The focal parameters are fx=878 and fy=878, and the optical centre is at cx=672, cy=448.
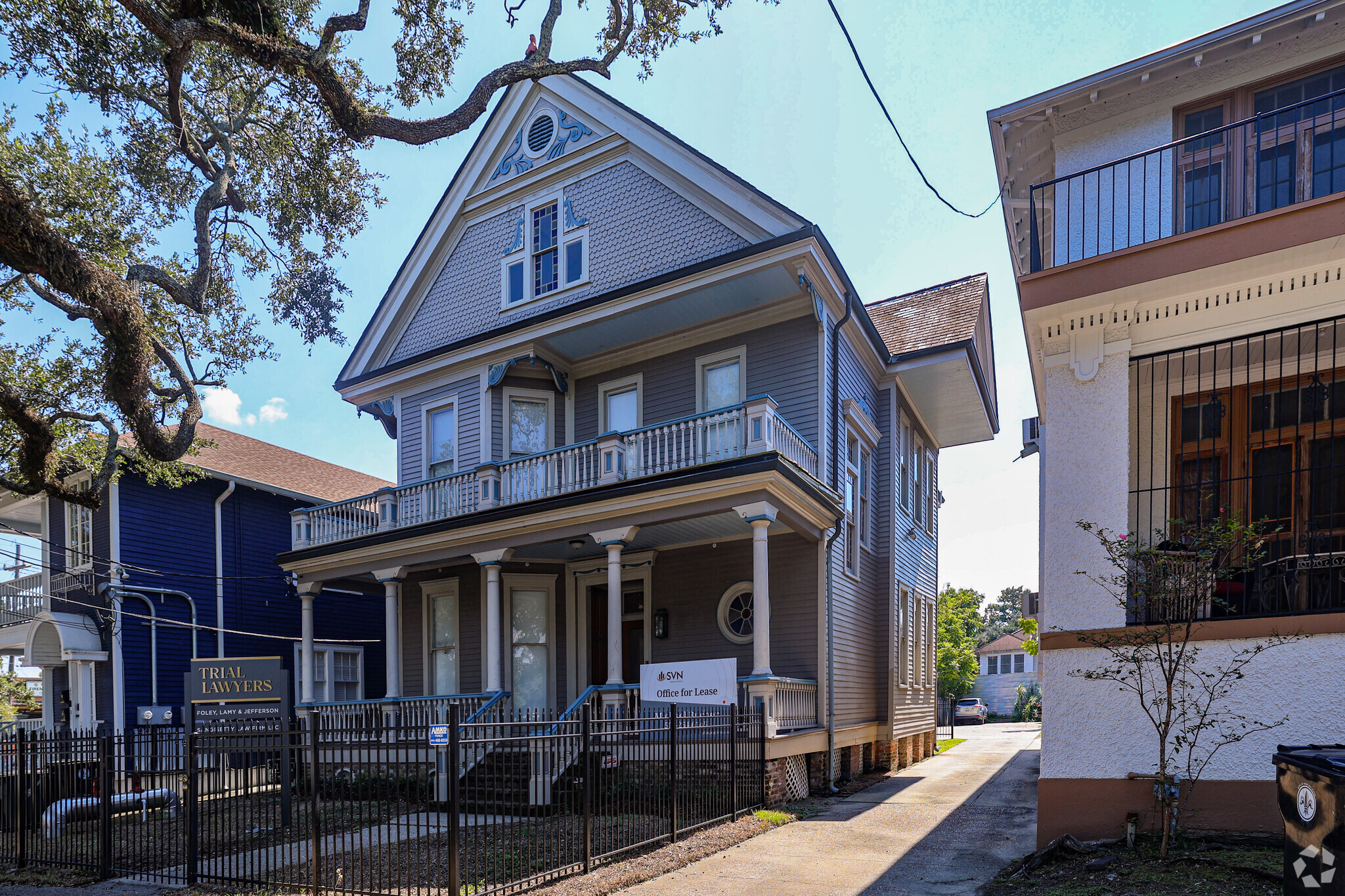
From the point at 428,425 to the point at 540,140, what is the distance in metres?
6.40

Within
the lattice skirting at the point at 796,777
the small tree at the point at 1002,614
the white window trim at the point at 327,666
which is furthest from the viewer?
the small tree at the point at 1002,614

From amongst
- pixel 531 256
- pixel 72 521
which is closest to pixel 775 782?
pixel 531 256

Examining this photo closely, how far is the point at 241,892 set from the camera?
8281 mm

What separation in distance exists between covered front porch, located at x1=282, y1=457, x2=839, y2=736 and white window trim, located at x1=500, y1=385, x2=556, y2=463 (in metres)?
2.24

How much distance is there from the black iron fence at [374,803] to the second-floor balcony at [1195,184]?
6.88 m

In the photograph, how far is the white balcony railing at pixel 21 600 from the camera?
21406mm

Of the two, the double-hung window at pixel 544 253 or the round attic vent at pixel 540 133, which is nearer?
the double-hung window at pixel 544 253

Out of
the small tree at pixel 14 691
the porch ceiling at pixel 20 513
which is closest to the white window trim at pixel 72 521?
the porch ceiling at pixel 20 513

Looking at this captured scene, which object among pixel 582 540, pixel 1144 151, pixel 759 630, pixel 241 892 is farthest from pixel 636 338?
pixel 241 892

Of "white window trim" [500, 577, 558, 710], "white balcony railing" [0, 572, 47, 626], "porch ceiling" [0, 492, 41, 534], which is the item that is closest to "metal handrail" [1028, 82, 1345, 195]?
"white window trim" [500, 577, 558, 710]

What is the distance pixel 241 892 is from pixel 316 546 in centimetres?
976

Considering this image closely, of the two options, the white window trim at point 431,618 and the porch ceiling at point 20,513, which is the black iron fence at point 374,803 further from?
the porch ceiling at point 20,513

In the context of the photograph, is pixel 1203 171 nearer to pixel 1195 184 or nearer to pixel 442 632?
pixel 1195 184

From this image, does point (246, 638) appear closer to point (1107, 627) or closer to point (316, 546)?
point (316, 546)
